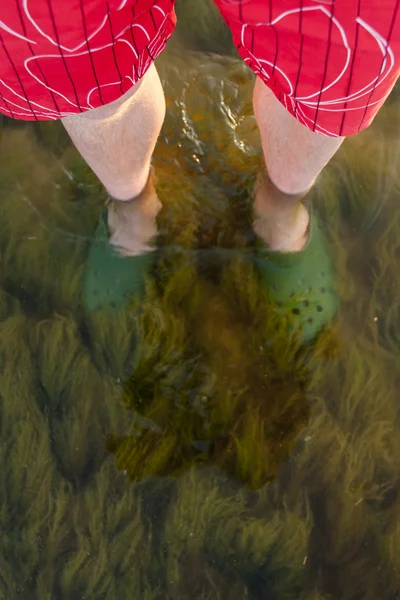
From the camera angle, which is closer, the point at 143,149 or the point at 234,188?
the point at 143,149

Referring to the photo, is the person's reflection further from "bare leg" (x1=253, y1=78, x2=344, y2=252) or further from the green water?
"bare leg" (x1=253, y1=78, x2=344, y2=252)

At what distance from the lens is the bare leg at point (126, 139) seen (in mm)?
724

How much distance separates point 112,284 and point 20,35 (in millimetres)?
712

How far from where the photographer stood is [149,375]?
43.6 inches

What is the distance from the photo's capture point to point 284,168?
2.81 feet

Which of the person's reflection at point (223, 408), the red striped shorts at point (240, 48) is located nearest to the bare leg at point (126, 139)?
the red striped shorts at point (240, 48)

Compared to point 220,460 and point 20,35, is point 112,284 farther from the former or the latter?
point 20,35

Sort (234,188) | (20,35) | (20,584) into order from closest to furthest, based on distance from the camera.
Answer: (20,35) < (20,584) < (234,188)

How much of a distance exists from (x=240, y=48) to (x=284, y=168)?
345mm

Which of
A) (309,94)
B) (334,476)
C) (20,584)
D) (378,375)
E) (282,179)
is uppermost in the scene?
(309,94)

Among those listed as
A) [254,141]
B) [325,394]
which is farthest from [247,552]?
[254,141]

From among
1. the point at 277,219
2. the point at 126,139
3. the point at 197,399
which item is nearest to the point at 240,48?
the point at 126,139

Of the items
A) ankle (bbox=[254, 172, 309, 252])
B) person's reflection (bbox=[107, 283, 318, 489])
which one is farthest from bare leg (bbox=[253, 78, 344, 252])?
person's reflection (bbox=[107, 283, 318, 489])

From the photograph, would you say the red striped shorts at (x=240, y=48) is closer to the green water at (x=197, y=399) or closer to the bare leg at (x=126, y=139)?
the bare leg at (x=126, y=139)
